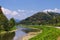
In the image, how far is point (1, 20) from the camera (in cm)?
12319

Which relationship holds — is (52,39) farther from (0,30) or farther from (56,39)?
(0,30)

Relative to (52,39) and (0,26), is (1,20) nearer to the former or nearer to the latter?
(0,26)

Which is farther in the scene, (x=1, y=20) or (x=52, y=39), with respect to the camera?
(x=1, y=20)

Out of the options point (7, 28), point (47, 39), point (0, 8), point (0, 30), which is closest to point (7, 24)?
point (7, 28)

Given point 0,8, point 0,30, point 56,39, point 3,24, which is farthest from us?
point 0,8

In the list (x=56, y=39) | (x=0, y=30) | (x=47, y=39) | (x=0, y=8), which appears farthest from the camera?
(x=0, y=8)

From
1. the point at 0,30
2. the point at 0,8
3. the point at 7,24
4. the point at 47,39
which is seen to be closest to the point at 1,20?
the point at 7,24

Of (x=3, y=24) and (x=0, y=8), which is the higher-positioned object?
(x=0, y=8)

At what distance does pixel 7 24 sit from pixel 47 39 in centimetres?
8533

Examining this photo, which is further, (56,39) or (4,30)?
(4,30)

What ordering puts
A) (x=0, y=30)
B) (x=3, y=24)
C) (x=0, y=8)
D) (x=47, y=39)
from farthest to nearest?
(x=0, y=8) → (x=3, y=24) → (x=0, y=30) → (x=47, y=39)

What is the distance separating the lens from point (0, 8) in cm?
14925

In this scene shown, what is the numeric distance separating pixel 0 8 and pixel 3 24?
112 feet

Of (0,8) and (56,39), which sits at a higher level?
(0,8)
